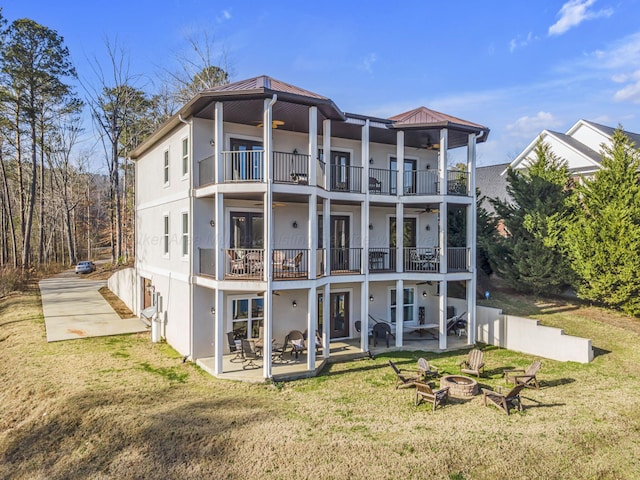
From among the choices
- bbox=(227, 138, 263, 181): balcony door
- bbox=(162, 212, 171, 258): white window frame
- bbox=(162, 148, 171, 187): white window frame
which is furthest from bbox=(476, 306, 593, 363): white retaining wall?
bbox=(162, 148, 171, 187): white window frame

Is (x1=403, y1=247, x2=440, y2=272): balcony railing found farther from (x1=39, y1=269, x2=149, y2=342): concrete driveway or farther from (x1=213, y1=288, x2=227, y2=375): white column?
(x1=39, y1=269, x2=149, y2=342): concrete driveway

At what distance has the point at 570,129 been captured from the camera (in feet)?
93.4

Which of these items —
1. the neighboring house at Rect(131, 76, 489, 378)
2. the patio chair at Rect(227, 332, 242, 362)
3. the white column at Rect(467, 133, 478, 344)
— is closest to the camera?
the neighboring house at Rect(131, 76, 489, 378)

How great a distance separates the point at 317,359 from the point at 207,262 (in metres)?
4.71

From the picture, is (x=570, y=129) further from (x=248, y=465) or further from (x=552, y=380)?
(x=248, y=465)

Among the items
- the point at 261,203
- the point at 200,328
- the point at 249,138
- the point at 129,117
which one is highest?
the point at 129,117

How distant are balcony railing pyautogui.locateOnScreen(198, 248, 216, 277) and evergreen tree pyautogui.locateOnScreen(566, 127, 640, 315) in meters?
14.6

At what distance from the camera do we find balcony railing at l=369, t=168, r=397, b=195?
1563cm

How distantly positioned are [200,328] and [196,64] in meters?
23.4

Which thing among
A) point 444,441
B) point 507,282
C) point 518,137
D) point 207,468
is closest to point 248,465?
point 207,468

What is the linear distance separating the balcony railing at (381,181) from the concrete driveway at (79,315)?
11.2 m

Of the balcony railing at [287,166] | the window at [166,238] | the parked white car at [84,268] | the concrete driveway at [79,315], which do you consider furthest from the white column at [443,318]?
the parked white car at [84,268]

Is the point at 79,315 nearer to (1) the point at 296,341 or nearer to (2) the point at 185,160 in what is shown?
(2) the point at 185,160

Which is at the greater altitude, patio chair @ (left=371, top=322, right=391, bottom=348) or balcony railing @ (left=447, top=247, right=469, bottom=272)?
balcony railing @ (left=447, top=247, right=469, bottom=272)
